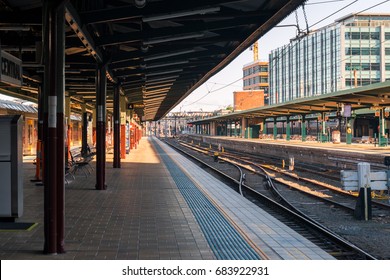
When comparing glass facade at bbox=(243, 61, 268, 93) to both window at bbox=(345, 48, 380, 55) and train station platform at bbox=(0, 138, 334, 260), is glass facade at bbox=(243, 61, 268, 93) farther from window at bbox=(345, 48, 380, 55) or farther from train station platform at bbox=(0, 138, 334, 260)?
train station platform at bbox=(0, 138, 334, 260)

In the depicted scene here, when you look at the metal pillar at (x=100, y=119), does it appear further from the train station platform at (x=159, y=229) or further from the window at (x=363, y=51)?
the window at (x=363, y=51)

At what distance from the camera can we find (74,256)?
6.42m

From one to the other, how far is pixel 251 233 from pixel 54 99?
4.07 metres

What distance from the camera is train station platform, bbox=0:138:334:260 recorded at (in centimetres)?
668

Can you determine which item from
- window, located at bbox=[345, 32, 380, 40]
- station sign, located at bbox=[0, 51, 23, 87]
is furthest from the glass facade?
station sign, located at bbox=[0, 51, 23, 87]

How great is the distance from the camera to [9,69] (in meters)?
6.89

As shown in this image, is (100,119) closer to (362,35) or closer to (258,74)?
(362,35)

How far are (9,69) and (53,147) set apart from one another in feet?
4.71

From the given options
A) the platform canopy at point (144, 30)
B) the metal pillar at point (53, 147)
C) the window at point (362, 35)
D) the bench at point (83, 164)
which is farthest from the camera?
the window at point (362, 35)

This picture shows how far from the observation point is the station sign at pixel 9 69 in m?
6.56

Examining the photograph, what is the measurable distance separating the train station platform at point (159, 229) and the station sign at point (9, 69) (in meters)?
2.49

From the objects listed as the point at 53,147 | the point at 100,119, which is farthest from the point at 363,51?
the point at 53,147

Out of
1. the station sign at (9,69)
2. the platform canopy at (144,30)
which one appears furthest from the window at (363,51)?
the station sign at (9,69)
